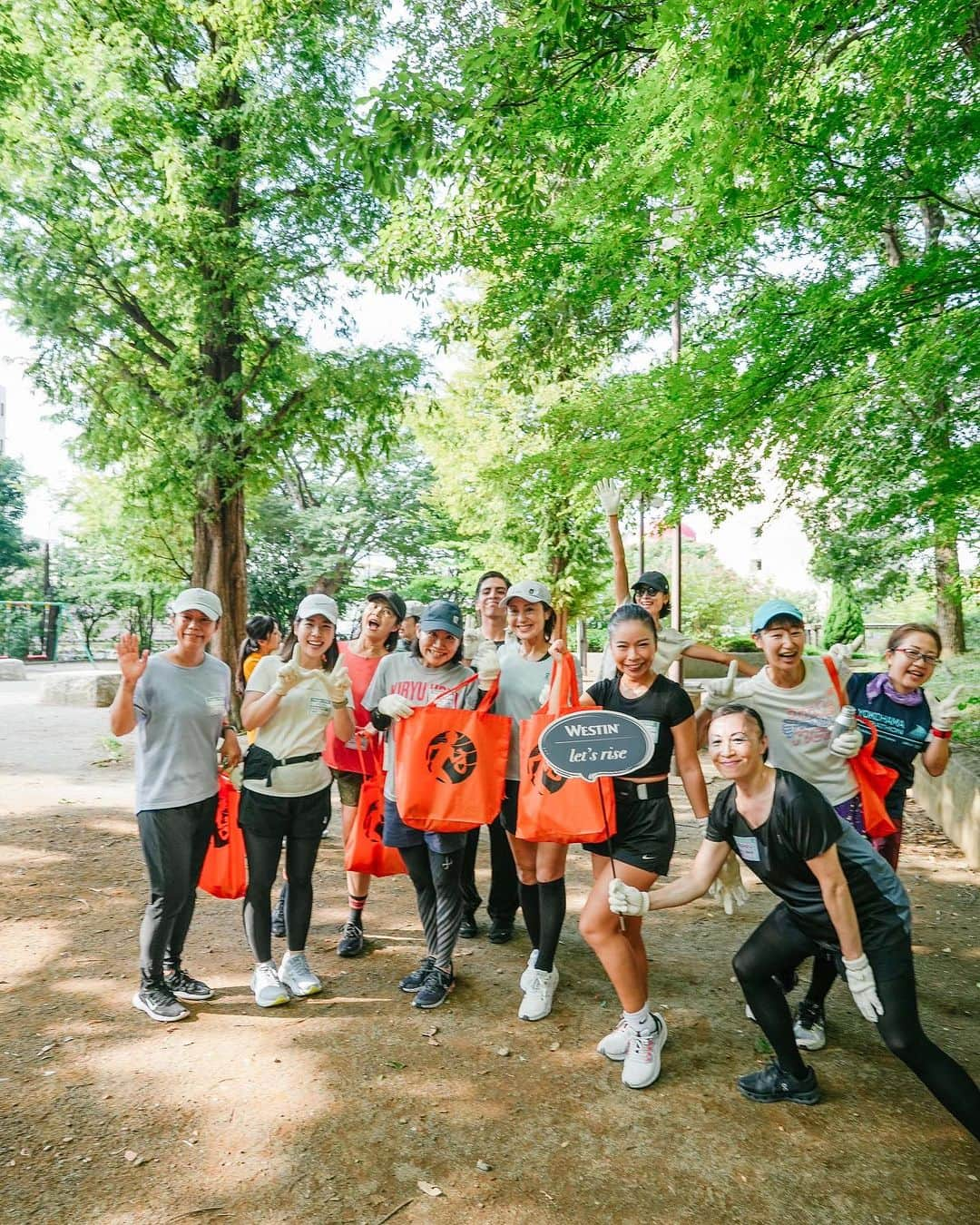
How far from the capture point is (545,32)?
15.6ft

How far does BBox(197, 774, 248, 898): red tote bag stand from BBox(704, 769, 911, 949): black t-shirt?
2302 millimetres

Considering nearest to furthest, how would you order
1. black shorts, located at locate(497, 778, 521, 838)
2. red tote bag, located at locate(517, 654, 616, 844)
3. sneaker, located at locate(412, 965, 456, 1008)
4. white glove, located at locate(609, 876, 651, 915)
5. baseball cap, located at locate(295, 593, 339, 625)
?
white glove, located at locate(609, 876, 651, 915), red tote bag, located at locate(517, 654, 616, 844), sneaker, located at locate(412, 965, 456, 1008), baseball cap, located at locate(295, 593, 339, 625), black shorts, located at locate(497, 778, 521, 838)

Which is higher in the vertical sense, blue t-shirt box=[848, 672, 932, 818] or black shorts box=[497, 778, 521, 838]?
blue t-shirt box=[848, 672, 932, 818]

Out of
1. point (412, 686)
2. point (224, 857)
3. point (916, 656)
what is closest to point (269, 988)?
point (224, 857)

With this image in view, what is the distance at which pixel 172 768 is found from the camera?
3.54 m

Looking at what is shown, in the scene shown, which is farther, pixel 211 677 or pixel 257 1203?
pixel 211 677

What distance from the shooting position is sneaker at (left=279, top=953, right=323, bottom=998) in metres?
3.83

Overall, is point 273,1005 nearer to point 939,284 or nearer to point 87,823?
point 87,823

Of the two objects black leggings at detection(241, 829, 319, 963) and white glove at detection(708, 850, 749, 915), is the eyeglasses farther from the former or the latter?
black leggings at detection(241, 829, 319, 963)

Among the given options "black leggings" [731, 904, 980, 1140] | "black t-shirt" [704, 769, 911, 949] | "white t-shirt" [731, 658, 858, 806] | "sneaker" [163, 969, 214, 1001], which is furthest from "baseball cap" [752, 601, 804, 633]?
"sneaker" [163, 969, 214, 1001]

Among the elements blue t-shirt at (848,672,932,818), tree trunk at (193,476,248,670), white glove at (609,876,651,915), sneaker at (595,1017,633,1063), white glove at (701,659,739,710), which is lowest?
sneaker at (595,1017,633,1063)

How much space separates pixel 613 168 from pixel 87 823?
6757 mm

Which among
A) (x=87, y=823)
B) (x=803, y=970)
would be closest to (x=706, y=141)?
(x=803, y=970)

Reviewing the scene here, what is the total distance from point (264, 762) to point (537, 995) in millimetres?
1632
